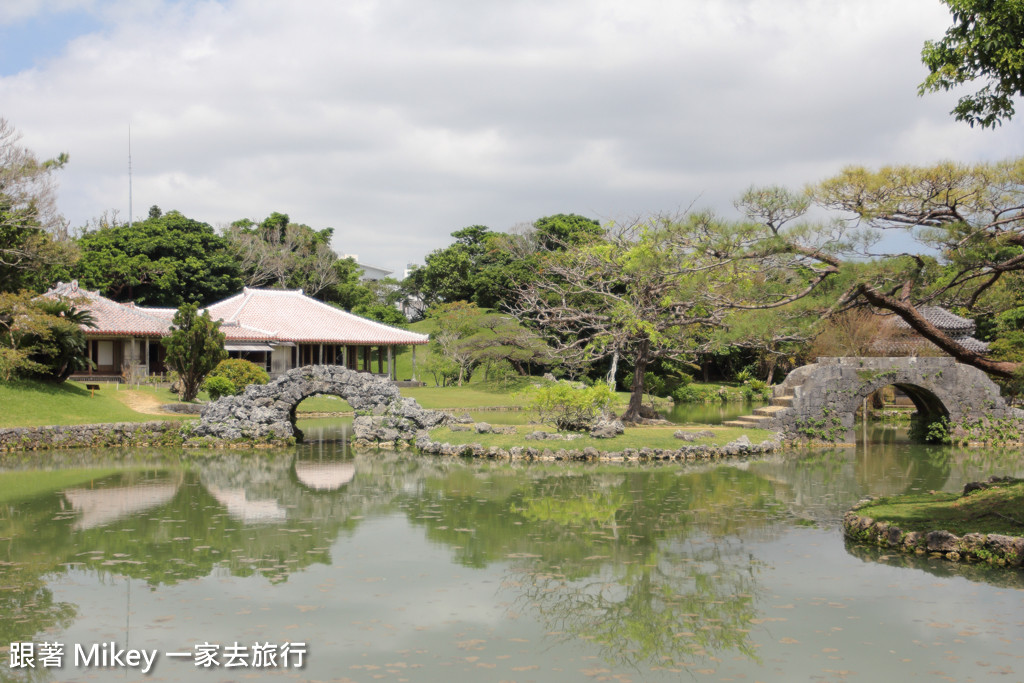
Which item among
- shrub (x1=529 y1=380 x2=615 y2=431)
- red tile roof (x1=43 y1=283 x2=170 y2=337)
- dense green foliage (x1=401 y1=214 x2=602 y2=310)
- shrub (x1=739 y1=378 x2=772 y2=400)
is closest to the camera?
shrub (x1=529 y1=380 x2=615 y2=431)

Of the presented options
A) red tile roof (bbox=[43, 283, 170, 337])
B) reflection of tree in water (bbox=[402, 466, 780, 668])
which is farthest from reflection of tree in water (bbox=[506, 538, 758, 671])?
red tile roof (bbox=[43, 283, 170, 337])

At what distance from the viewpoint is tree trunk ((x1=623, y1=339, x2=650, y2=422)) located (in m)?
22.8

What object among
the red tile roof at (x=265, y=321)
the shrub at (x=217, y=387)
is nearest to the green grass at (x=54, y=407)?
the shrub at (x=217, y=387)

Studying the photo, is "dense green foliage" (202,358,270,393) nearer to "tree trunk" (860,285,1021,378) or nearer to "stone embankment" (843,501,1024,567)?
"stone embankment" (843,501,1024,567)

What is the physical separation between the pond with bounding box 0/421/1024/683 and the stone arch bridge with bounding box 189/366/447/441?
5931 millimetres

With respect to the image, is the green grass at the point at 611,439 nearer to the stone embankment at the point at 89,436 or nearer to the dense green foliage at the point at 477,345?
the stone embankment at the point at 89,436

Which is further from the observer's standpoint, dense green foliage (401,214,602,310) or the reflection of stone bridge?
dense green foliage (401,214,602,310)

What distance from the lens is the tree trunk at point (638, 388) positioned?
74.7 ft

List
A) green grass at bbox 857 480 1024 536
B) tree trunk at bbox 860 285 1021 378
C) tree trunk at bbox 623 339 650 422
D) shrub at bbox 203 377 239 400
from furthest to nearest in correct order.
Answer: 1. shrub at bbox 203 377 239 400
2. tree trunk at bbox 623 339 650 422
3. green grass at bbox 857 480 1024 536
4. tree trunk at bbox 860 285 1021 378

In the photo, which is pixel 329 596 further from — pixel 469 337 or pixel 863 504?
pixel 469 337

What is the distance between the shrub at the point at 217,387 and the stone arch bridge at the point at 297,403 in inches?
174

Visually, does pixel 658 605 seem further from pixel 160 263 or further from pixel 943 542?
pixel 160 263

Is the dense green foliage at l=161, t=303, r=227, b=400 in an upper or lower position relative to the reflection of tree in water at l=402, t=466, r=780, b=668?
upper

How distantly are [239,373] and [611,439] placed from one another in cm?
1380
